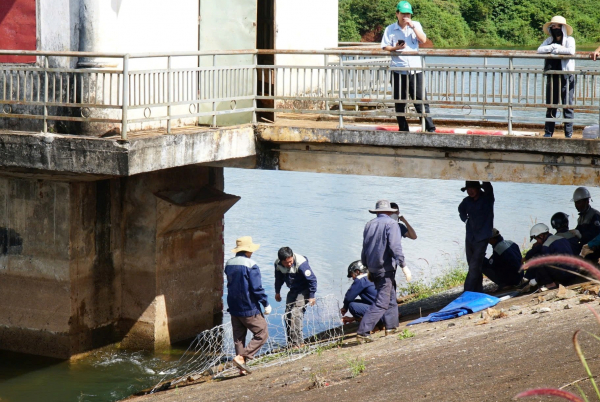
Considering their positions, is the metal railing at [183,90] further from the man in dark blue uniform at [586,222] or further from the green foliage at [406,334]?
the green foliage at [406,334]

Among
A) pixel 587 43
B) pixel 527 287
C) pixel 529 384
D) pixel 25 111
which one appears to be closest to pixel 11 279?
pixel 25 111

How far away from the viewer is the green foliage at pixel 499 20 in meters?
51.1

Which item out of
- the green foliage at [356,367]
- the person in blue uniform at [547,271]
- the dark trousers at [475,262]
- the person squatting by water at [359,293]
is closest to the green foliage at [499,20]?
the dark trousers at [475,262]

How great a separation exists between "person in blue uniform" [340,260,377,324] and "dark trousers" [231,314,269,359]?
1.62 m

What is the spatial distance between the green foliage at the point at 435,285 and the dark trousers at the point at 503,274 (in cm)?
246

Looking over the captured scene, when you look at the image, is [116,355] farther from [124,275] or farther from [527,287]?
[527,287]

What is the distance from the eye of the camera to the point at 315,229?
21484 mm

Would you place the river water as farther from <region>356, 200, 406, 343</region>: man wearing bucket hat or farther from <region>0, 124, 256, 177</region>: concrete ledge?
<region>356, 200, 406, 343</region>: man wearing bucket hat

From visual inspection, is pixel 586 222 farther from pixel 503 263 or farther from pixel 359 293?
pixel 359 293

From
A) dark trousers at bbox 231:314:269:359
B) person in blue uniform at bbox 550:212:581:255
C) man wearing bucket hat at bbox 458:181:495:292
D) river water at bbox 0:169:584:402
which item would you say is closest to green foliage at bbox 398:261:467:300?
river water at bbox 0:169:584:402

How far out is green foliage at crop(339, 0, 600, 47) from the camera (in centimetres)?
5106

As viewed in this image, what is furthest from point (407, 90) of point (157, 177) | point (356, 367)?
point (356, 367)

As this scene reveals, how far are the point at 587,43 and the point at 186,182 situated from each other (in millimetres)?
44034

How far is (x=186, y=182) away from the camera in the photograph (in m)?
13.2
